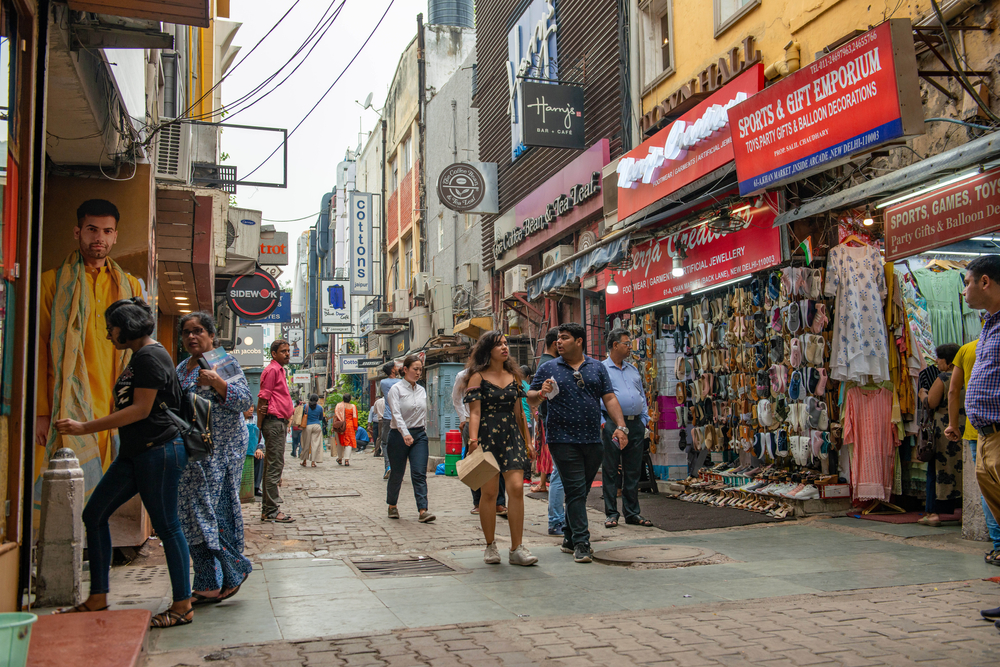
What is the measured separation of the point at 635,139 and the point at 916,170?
6757mm

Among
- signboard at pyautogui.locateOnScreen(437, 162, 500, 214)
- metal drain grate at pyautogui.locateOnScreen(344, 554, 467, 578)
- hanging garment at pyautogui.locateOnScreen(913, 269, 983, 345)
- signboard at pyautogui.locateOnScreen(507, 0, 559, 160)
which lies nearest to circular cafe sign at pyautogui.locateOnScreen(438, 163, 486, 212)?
signboard at pyautogui.locateOnScreen(437, 162, 500, 214)

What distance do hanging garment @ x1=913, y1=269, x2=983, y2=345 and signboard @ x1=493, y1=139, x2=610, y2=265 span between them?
22.2 feet

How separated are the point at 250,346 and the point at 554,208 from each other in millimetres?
16751

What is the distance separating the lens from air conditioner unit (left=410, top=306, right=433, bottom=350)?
28266 mm

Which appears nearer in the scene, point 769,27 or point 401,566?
point 401,566

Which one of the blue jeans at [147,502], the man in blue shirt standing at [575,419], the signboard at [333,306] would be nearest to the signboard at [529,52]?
the man in blue shirt standing at [575,419]

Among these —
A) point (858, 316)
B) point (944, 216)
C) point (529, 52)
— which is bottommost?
point (858, 316)

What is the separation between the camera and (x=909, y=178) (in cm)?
688

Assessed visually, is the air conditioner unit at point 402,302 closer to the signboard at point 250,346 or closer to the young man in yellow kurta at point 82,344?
the signboard at point 250,346

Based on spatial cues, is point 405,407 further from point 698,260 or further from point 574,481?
point 698,260

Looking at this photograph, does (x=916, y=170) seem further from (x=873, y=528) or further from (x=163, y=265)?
(x=163, y=265)

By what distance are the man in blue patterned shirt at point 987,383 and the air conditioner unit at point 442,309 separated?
20862 mm

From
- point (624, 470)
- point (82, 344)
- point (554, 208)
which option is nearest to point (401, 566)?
point (624, 470)

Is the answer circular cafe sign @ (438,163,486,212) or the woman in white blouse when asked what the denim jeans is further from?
circular cafe sign @ (438,163,486,212)
